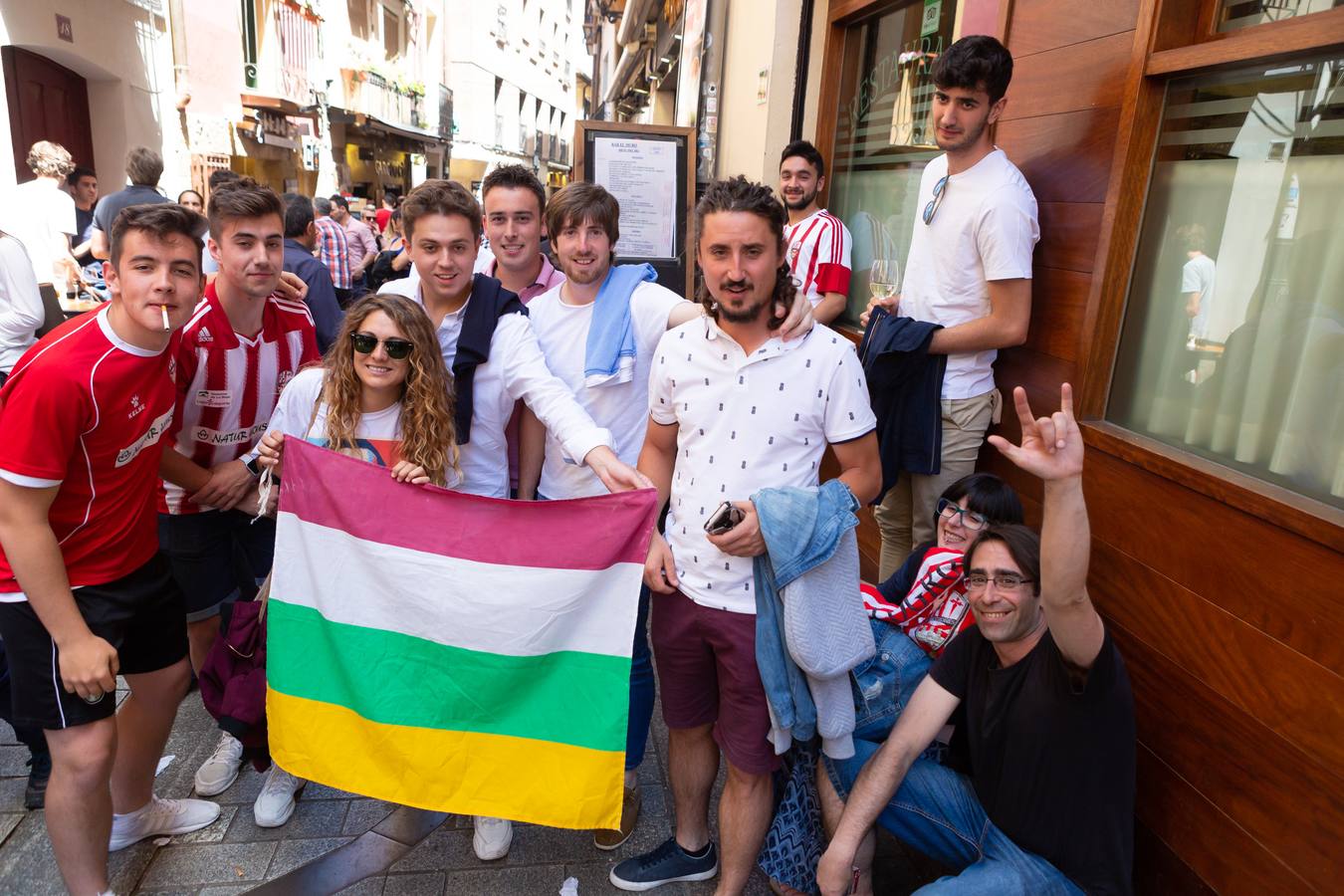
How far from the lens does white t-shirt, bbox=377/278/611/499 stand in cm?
271

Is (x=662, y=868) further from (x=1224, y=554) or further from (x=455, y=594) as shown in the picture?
(x=1224, y=554)

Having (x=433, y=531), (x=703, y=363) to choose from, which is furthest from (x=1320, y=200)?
(x=433, y=531)

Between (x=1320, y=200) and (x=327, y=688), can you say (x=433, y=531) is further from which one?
(x=1320, y=200)

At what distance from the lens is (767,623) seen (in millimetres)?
2293

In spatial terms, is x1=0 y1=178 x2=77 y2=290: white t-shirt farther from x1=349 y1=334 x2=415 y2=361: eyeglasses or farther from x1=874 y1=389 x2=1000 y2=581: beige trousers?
x1=874 y1=389 x2=1000 y2=581: beige trousers

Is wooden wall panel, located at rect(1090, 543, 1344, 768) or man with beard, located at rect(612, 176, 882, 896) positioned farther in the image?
man with beard, located at rect(612, 176, 882, 896)

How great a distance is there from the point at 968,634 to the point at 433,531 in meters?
1.56

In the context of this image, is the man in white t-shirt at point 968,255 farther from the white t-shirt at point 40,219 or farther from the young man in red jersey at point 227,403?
the white t-shirt at point 40,219

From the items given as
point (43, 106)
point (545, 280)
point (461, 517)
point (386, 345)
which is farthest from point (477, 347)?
point (43, 106)

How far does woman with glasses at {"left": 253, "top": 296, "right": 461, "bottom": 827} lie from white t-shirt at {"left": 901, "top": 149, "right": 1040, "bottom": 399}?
1.78 meters

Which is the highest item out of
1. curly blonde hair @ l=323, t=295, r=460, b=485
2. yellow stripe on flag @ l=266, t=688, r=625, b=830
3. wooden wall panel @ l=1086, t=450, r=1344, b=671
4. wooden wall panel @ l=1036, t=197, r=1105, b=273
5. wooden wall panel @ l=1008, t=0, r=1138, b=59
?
wooden wall panel @ l=1008, t=0, r=1138, b=59

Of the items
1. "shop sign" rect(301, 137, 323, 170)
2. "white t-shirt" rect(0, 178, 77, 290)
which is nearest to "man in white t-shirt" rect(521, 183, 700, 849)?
"white t-shirt" rect(0, 178, 77, 290)

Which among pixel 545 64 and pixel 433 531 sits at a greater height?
pixel 545 64

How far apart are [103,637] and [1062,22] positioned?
362 cm
